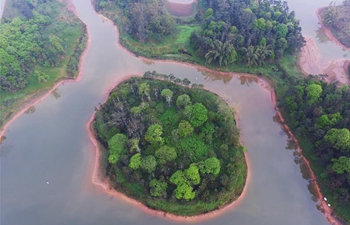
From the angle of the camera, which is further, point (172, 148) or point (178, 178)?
point (172, 148)

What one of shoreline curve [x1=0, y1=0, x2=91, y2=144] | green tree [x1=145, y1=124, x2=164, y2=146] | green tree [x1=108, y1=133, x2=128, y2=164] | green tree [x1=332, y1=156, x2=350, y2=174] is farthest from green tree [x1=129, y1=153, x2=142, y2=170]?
green tree [x1=332, y1=156, x2=350, y2=174]

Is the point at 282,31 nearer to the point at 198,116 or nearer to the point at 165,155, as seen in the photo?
the point at 198,116

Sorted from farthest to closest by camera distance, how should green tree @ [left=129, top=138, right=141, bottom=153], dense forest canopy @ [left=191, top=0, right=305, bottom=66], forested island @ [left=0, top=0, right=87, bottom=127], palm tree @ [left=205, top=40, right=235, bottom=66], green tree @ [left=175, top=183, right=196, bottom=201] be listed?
dense forest canopy @ [left=191, top=0, right=305, bottom=66]
palm tree @ [left=205, top=40, right=235, bottom=66]
forested island @ [left=0, top=0, right=87, bottom=127]
green tree @ [left=129, top=138, right=141, bottom=153]
green tree @ [left=175, top=183, right=196, bottom=201]

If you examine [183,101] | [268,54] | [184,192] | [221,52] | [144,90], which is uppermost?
[268,54]

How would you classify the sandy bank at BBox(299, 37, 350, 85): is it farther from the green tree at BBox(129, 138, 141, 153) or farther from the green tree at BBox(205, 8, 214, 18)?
the green tree at BBox(129, 138, 141, 153)

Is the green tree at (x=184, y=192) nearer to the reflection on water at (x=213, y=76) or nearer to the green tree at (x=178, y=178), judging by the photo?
the green tree at (x=178, y=178)

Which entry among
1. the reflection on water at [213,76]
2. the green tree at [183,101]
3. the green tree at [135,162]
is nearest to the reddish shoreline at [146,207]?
the green tree at [135,162]

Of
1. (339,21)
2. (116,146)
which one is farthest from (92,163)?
(339,21)
